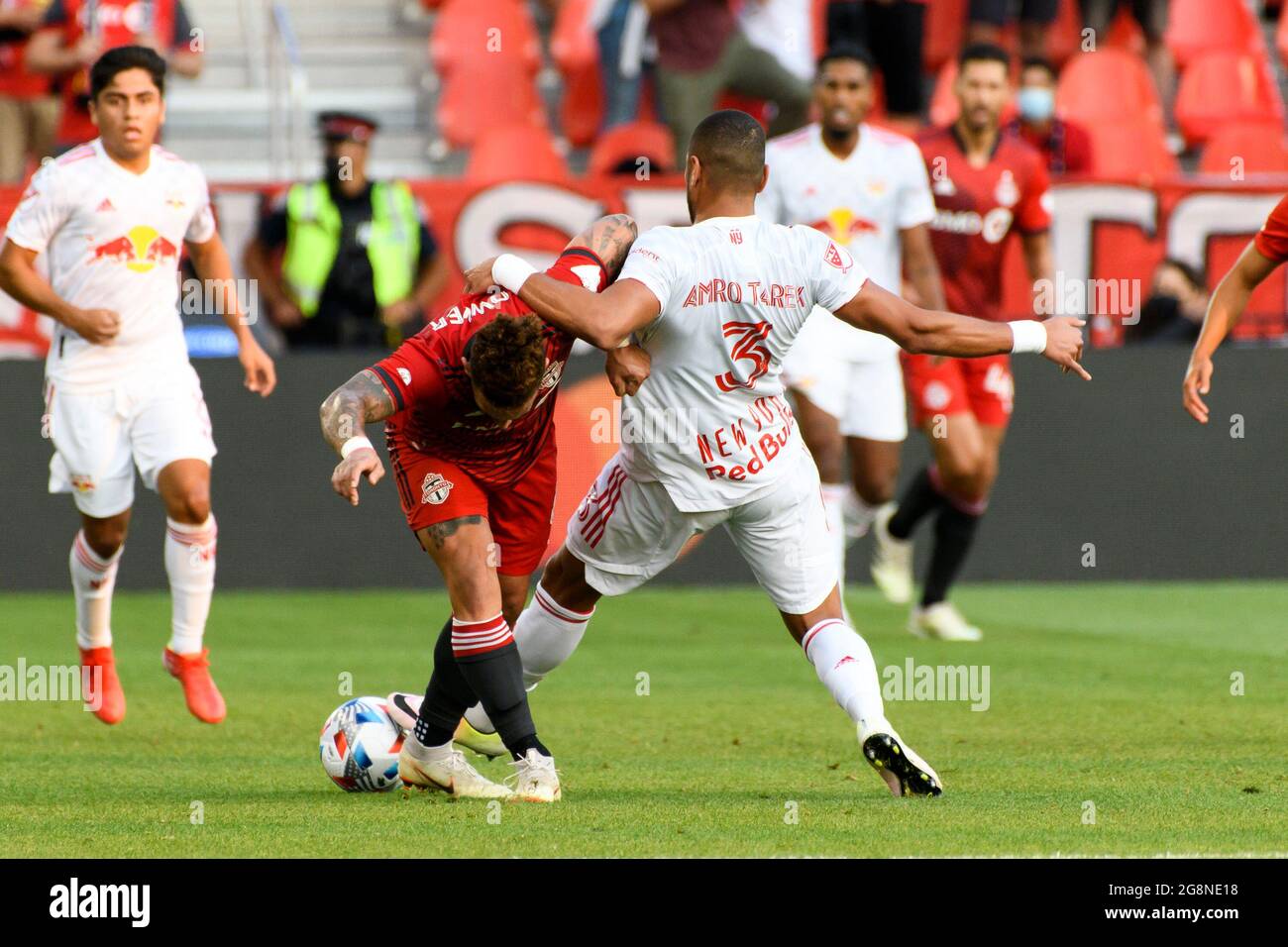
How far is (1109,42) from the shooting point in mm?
18453

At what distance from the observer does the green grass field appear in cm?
597

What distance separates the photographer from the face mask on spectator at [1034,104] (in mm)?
15836

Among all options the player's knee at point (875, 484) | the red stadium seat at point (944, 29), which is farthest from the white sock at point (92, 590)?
the red stadium seat at point (944, 29)

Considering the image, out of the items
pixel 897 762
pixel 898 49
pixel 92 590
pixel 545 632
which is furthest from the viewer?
pixel 898 49

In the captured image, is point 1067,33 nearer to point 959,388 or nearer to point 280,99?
point 280,99

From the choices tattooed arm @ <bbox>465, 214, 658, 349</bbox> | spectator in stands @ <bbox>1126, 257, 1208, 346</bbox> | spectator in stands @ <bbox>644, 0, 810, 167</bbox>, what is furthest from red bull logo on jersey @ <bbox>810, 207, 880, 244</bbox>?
tattooed arm @ <bbox>465, 214, 658, 349</bbox>

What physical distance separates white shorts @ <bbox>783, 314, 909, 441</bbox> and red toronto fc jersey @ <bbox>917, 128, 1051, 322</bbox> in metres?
0.78

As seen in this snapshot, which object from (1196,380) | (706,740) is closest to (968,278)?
(1196,380)

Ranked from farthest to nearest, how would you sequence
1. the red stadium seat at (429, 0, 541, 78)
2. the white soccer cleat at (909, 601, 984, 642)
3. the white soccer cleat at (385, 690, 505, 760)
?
the red stadium seat at (429, 0, 541, 78) → the white soccer cleat at (909, 601, 984, 642) → the white soccer cleat at (385, 690, 505, 760)

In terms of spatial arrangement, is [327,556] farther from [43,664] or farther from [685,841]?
[685,841]

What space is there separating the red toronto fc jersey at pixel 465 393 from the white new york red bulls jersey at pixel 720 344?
0.25 m

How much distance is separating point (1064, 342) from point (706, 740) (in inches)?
95.6

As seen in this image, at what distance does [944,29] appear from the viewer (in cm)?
1828

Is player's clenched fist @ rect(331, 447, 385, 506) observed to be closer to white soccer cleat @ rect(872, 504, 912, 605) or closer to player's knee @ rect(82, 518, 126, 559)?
player's knee @ rect(82, 518, 126, 559)
